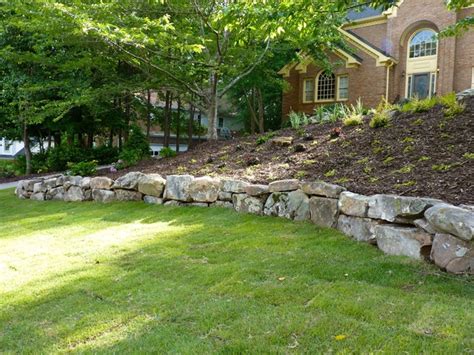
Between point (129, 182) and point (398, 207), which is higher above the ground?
point (398, 207)

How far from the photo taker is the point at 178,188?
6844 millimetres

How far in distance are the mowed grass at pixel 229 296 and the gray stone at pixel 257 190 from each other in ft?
1.57

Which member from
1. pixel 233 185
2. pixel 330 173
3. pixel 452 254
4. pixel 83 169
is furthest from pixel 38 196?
pixel 452 254

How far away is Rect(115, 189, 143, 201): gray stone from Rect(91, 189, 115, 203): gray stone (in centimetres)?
16

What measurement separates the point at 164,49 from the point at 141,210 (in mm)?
4613

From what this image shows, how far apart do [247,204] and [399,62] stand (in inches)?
635

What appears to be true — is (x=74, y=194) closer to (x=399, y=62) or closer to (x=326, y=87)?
(x=326, y=87)

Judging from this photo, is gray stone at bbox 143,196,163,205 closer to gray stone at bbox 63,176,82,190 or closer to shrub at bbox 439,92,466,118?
gray stone at bbox 63,176,82,190

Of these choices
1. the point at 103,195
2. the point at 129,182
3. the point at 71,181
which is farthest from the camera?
the point at 71,181

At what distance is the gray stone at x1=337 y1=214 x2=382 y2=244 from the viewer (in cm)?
424

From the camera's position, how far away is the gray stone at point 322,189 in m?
4.84

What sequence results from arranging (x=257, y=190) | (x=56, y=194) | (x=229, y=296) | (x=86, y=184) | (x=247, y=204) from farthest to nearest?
(x=56, y=194) → (x=86, y=184) → (x=247, y=204) → (x=257, y=190) → (x=229, y=296)

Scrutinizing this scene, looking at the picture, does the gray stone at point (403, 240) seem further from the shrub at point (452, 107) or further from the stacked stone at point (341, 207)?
the shrub at point (452, 107)

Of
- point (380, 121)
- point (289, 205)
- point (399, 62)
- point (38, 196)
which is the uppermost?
point (399, 62)
